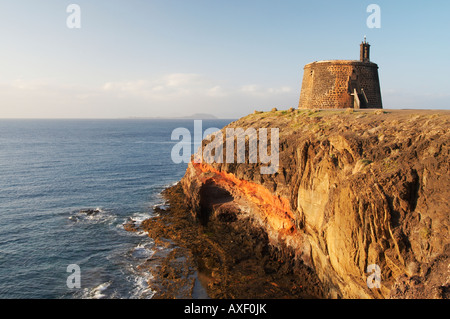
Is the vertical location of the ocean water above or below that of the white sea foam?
above

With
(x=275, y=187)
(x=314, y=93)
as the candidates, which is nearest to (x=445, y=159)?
(x=275, y=187)

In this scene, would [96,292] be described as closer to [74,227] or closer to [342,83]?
[74,227]

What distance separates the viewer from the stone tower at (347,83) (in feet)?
123

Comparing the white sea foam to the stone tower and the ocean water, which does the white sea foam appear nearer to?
the ocean water

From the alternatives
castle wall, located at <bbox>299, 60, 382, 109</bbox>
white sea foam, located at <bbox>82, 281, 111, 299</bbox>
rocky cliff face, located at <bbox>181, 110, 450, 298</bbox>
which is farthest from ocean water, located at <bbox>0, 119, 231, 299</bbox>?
castle wall, located at <bbox>299, 60, 382, 109</bbox>

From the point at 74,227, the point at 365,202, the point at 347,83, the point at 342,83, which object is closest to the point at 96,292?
the point at 74,227

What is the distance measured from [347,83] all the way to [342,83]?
1.86 feet

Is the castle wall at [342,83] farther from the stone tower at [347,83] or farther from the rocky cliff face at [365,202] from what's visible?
the rocky cliff face at [365,202]

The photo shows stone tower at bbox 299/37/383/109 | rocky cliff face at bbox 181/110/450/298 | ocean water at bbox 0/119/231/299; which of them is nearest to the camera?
rocky cliff face at bbox 181/110/450/298

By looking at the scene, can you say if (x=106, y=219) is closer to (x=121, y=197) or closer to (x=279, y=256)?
(x=121, y=197)

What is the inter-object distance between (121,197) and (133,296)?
25195 millimetres

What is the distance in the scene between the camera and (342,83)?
37.7 metres

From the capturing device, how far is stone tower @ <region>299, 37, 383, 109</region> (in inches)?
1471

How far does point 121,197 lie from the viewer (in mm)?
45500
